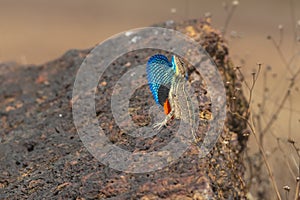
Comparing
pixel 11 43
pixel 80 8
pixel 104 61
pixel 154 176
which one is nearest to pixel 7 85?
pixel 104 61

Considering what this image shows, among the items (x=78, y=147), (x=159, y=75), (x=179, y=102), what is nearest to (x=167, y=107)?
(x=179, y=102)

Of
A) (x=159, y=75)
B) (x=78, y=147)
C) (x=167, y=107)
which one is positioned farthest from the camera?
(x=78, y=147)

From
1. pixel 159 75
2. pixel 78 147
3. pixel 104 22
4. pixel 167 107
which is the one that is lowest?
pixel 78 147

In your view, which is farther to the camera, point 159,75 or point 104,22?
point 104,22

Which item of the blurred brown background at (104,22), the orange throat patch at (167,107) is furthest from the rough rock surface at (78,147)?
the blurred brown background at (104,22)

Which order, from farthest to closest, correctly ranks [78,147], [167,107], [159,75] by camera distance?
[78,147], [167,107], [159,75]

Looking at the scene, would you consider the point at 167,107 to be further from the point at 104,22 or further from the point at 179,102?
the point at 104,22

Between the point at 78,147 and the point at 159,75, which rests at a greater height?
the point at 159,75

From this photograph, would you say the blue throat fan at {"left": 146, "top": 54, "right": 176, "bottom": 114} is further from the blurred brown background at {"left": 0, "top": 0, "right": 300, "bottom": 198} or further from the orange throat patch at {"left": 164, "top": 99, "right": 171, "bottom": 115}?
the blurred brown background at {"left": 0, "top": 0, "right": 300, "bottom": 198}

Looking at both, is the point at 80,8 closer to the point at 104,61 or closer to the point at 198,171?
the point at 104,61

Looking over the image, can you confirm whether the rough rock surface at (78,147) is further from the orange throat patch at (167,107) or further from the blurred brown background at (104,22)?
the blurred brown background at (104,22)
